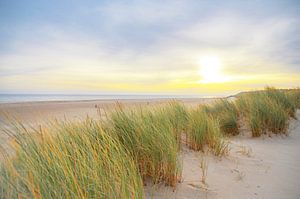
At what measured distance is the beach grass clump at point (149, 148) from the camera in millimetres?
2809

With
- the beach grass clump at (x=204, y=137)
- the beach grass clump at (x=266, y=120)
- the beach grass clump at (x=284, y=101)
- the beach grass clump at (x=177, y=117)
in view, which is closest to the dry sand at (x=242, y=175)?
the beach grass clump at (x=204, y=137)

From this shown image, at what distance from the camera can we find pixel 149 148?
2961 mm

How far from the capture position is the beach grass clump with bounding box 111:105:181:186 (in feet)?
9.21

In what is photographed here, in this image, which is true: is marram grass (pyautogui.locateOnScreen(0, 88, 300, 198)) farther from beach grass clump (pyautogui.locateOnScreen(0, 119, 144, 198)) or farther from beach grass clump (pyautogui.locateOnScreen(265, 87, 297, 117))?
beach grass clump (pyautogui.locateOnScreen(265, 87, 297, 117))

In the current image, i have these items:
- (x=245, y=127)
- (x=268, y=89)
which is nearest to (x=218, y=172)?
(x=245, y=127)

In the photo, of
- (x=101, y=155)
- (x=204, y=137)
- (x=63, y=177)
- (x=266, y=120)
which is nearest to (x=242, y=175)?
(x=204, y=137)

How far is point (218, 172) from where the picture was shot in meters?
3.45

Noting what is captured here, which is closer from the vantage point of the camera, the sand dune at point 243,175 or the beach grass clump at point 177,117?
the sand dune at point 243,175

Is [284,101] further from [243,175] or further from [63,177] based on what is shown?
[63,177]

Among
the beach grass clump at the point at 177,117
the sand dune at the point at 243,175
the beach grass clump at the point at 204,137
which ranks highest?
the beach grass clump at the point at 177,117

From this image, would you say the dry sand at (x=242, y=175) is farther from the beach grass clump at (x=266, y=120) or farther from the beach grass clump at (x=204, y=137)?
the beach grass clump at (x=266, y=120)

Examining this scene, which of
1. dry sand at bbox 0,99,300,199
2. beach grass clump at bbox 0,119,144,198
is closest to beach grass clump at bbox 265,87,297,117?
dry sand at bbox 0,99,300,199

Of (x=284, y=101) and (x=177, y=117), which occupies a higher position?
(x=284, y=101)

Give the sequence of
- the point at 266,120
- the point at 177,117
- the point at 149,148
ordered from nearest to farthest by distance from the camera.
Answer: the point at 149,148 → the point at 177,117 → the point at 266,120
